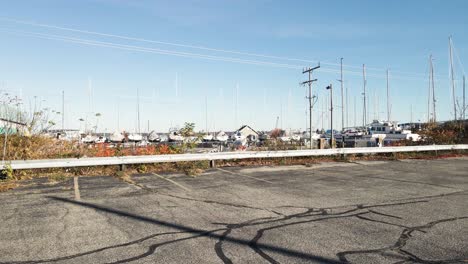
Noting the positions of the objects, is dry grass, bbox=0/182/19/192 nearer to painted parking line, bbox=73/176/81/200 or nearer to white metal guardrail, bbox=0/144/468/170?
white metal guardrail, bbox=0/144/468/170

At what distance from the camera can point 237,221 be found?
21.7 feet

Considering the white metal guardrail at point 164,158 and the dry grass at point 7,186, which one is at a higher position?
the white metal guardrail at point 164,158

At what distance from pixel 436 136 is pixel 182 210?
21.2m

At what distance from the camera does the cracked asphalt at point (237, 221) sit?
490 centimetres

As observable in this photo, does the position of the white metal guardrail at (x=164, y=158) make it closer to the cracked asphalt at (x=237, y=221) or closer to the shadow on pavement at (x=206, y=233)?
the cracked asphalt at (x=237, y=221)

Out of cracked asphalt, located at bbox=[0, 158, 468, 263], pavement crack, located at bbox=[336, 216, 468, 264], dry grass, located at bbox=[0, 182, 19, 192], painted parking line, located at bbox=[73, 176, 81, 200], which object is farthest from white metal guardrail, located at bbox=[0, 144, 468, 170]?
pavement crack, located at bbox=[336, 216, 468, 264]

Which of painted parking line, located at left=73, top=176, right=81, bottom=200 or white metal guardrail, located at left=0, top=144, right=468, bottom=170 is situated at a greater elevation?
white metal guardrail, located at left=0, top=144, right=468, bottom=170

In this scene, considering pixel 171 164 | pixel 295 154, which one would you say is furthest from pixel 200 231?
pixel 295 154

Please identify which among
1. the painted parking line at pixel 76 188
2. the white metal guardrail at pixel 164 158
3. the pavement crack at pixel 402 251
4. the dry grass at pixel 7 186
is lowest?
the pavement crack at pixel 402 251

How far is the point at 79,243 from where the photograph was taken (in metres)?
5.36

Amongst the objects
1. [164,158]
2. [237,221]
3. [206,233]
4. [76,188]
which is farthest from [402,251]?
[164,158]

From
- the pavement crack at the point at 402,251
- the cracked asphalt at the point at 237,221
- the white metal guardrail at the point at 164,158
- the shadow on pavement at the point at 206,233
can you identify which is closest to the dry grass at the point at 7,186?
the cracked asphalt at the point at 237,221

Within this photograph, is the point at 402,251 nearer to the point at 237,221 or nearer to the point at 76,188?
the point at 237,221

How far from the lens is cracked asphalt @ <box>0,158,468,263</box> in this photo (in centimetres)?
490
